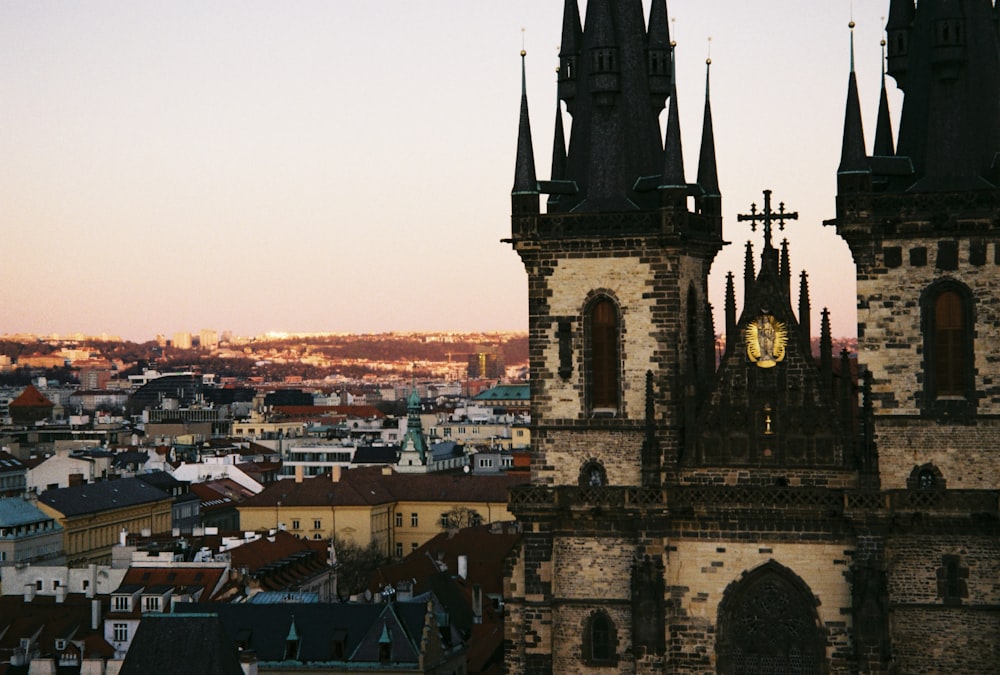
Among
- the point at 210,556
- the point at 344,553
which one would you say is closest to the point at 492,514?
the point at 344,553

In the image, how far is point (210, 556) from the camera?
11038 cm

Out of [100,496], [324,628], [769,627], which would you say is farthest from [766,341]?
[100,496]

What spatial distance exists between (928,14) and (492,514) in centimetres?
11019

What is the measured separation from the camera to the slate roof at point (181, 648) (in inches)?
2623

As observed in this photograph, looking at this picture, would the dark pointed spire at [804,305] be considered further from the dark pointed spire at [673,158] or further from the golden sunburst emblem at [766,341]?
the dark pointed spire at [673,158]

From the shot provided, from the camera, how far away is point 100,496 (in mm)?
156750

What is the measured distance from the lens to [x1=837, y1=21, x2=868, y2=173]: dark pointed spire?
59.3m

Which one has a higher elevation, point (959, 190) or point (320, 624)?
point (959, 190)

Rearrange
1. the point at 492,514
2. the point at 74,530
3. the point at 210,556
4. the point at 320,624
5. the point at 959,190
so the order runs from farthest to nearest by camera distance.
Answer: the point at 492,514 < the point at 74,530 < the point at 210,556 < the point at 320,624 < the point at 959,190

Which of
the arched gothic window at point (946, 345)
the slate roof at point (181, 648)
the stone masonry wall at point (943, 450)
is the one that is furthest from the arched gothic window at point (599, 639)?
the slate roof at point (181, 648)

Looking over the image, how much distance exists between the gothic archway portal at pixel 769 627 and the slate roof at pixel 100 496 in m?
95.1

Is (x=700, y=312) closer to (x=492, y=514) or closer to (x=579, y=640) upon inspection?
(x=579, y=640)

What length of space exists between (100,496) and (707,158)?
330 ft

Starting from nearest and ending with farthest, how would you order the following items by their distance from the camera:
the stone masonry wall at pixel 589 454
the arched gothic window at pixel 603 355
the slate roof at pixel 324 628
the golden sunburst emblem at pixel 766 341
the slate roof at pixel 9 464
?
the golden sunburst emblem at pixel 766 341 < the stone masonry wall at pixel 589 454 < the arched gothic window at pixel 603 355 < the slate roof at pixel 324 628 < the slate roof at pixel 9 464
